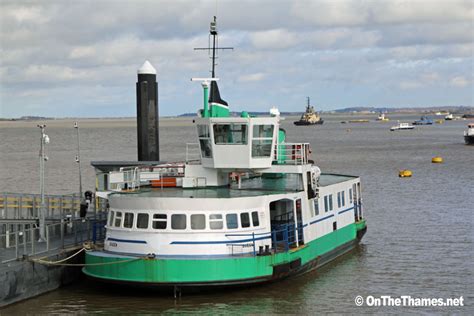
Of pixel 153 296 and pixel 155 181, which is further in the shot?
pixel 155 181

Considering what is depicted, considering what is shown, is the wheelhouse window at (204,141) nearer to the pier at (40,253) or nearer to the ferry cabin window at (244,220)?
the ferry cabin window at (244,220)

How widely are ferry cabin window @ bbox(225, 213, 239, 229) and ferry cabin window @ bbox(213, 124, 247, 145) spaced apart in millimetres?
3799

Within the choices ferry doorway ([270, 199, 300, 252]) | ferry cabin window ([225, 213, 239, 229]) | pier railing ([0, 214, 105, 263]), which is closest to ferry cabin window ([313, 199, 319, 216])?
ferry doorway ([270, 199, 300, 252])

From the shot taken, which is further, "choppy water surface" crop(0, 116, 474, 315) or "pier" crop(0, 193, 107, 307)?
"choppy water surface" crop(0, 116, 474, 315)

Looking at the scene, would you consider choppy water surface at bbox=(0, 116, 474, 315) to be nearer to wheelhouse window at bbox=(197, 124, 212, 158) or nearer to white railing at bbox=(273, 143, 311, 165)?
white railing at bbox=(273, 143, 311, 165)

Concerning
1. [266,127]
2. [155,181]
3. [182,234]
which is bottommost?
[182,234]

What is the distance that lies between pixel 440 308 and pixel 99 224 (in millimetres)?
12919

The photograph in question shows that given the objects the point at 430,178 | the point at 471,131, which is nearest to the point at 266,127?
the point at 430,178

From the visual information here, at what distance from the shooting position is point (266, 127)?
2820cm

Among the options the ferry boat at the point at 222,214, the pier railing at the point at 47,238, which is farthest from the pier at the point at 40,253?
the ferry boat at the point at 222,214

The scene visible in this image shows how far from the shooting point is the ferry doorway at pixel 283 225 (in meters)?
26.0

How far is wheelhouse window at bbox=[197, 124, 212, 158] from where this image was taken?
93.0 feet

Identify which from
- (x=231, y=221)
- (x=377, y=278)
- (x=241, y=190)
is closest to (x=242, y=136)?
(x=241, y=190)

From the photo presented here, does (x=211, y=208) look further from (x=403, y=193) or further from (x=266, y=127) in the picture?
(x=403, y=193)
